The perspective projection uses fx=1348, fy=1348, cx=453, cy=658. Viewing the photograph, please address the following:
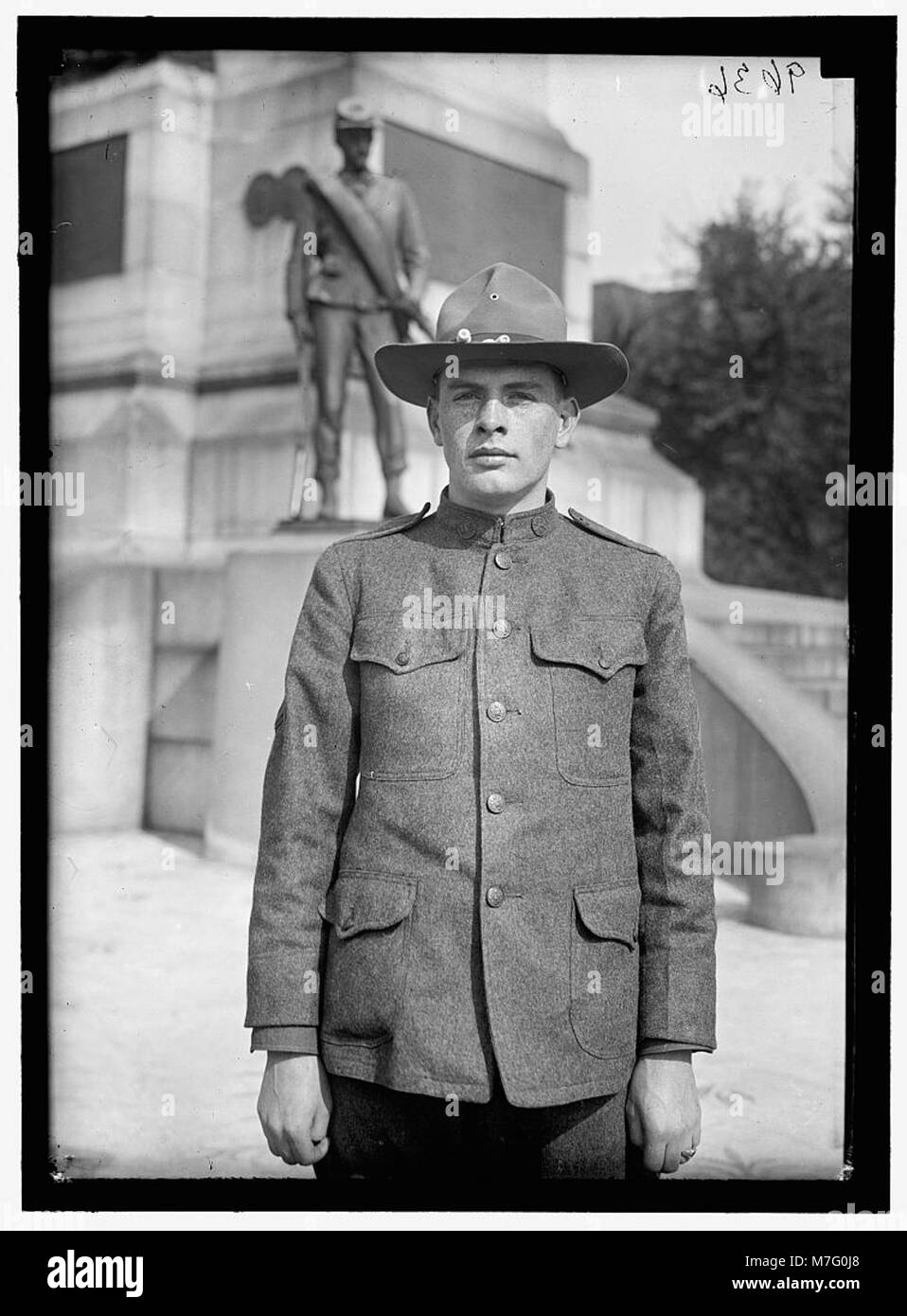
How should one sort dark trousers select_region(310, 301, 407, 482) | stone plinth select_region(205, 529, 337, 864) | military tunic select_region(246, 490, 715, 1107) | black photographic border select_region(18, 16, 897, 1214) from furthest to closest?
dark trousers select_region(310, 301, 407, 482), stone plinth select_region(205, 529, 337, 864), black photographic border select_region(18, 16, 897, 1214), military tunic select_region(246, 490, 715, 1107)

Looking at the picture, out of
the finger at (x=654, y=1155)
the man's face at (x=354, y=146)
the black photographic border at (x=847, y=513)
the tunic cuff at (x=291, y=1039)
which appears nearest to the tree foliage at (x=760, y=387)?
the black photographic border at (x=847, y=513)

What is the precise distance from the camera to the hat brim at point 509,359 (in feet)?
8.25

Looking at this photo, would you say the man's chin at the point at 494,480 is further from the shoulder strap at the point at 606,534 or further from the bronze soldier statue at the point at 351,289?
the bronze soldier statue at the point at 351,289

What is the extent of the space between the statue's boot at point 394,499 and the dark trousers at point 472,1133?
2114 mm

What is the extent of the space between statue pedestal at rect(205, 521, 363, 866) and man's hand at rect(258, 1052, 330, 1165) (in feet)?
5.08

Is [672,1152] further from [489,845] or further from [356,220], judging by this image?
[356,220]

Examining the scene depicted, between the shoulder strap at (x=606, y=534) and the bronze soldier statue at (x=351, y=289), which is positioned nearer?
the shoulder strap at (x=606, y=534)

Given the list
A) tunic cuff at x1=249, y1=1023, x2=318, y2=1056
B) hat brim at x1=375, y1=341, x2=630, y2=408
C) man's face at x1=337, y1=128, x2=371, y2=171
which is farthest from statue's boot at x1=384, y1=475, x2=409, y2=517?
tunic cuff at x1=249, y1=1023, x2=318, y2=1056

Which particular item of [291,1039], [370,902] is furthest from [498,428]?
[291,1039]

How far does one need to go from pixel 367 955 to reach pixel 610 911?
448mm

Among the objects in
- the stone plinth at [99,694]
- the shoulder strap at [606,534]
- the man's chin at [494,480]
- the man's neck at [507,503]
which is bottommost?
the stone plinth at [99,694]

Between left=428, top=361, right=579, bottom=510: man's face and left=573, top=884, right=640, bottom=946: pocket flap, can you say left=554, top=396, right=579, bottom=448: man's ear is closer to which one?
left=428, top=361, right=579, bottom=510: man's face

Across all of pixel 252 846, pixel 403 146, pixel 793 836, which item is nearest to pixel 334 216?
pixel 403 146

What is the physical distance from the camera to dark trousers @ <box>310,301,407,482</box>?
4.18m
